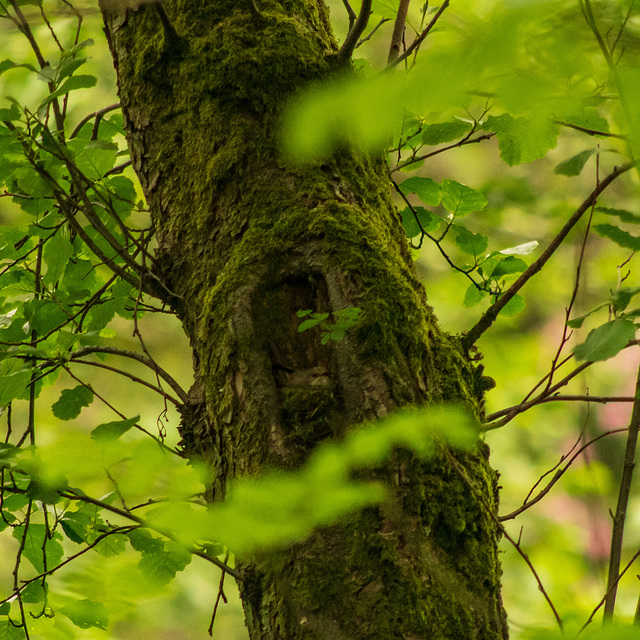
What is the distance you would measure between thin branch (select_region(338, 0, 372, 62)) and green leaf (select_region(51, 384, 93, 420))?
937mm

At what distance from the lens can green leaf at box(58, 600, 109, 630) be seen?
1.28m

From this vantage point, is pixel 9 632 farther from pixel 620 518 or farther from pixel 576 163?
pixel 576 163

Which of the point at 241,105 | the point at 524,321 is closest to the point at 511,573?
the point at 524,321

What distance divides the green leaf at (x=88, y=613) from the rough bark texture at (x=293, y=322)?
428 millimetres

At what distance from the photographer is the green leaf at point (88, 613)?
1280 mm

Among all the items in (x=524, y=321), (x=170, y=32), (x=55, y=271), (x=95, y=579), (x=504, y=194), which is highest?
(x=524, y=321)

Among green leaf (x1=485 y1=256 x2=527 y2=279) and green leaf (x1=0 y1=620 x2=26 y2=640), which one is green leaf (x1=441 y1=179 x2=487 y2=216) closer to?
green leaf (x1=485 y1=256 x2=527 y2=279)

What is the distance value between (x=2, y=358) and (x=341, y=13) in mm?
3605

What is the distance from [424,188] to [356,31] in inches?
18.3

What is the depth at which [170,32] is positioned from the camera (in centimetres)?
124

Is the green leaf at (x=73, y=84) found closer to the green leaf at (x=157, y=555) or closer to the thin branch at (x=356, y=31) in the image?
the thin branch at (x=356, y=31)

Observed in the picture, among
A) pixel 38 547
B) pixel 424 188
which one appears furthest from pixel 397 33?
pixel 38 547

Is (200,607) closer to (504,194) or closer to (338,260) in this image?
(504,194)

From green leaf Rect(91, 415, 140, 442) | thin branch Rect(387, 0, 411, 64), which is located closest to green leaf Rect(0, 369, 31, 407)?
green leaf Rect(91, 415, 140, 442)
